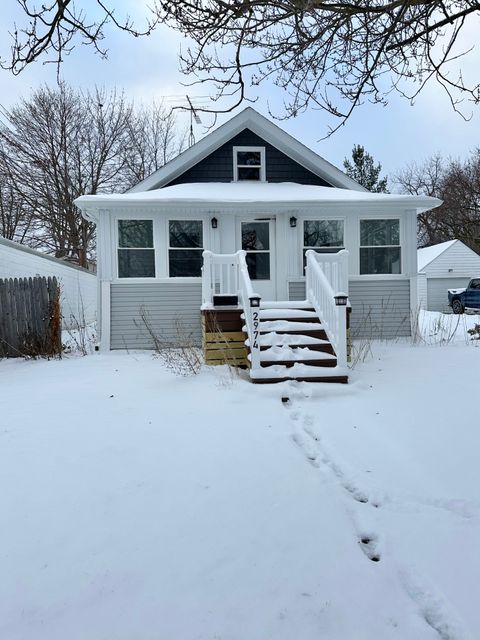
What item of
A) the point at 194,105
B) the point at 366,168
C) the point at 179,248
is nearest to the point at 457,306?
the point at 366,168

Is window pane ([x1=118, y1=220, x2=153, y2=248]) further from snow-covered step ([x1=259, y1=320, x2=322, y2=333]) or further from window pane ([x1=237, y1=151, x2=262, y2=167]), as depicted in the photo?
snow-covered step ([x1=259, y1=320, x2=322, y2=333])

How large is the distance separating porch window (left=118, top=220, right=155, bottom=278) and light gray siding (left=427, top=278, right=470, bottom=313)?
59.5ft

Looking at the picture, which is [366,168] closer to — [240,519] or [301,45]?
[301,45]

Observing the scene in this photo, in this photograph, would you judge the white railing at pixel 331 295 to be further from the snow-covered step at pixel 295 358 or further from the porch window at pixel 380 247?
the porch window at pixel 380 247

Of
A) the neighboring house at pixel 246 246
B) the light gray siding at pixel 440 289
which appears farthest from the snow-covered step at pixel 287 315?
the light gray siding at pixel 440 289

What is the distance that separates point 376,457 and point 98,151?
21352 millimetres

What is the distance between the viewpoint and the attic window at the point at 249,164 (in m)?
9.98

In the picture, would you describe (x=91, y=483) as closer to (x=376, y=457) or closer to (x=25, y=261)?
(x=376, y=457)

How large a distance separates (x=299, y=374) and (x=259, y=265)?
13.8 ft

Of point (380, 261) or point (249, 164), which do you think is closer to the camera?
point (380, 261)

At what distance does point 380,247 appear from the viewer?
352 inches

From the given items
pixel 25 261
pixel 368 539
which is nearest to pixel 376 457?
pixel 368 539

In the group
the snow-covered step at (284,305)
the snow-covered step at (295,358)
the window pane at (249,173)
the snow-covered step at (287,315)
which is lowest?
the snow-covered step at (295,358)

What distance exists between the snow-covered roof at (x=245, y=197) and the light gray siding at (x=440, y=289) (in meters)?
15.1
